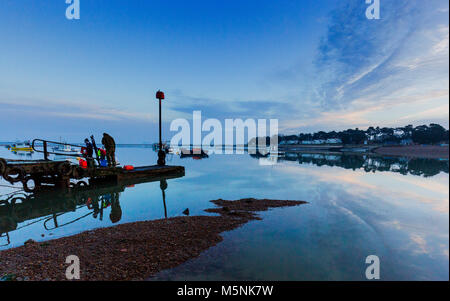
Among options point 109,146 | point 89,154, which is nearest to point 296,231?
point 109,146

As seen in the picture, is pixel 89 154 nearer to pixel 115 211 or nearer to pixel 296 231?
pixel 115 211

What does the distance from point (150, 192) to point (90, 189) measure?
19.9 ft

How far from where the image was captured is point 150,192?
16953 mm

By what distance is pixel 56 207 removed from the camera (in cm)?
1287

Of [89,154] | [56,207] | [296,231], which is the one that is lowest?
[56,207]

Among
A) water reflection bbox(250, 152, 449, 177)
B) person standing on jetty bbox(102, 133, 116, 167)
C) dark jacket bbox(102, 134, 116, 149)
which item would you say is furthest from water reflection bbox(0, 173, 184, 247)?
water reflection bbox(250, 152, 449, 177)

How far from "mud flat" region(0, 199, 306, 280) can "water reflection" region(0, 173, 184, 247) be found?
89.3 inches

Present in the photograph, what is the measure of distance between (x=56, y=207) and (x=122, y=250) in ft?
33.2

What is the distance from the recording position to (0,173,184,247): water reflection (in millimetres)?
9961

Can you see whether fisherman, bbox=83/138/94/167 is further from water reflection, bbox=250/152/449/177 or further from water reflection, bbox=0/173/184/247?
water reflection, bbox=250/152/449/177
